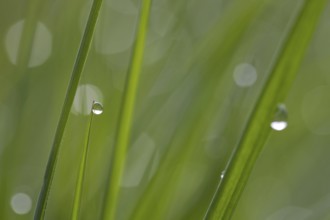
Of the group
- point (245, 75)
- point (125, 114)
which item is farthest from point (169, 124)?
point (125, 114)

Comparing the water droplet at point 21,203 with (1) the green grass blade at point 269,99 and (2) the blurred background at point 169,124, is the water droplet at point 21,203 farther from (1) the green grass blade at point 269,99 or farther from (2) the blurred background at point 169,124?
(1) the green grass blade at point 269,99

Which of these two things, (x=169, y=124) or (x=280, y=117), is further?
(x=169, y=124)

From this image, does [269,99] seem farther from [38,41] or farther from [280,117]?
[38,41]

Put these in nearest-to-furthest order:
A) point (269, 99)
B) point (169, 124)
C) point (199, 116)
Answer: point (269, 99), point (199, 116), point (169, 124)

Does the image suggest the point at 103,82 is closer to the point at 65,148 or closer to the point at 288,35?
the point at 65,148

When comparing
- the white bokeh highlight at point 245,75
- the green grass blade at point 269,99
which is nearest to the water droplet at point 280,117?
the green grass blade at point 269,99

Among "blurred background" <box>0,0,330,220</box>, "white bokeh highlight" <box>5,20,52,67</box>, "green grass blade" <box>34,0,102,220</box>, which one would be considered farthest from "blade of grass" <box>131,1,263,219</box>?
"white bokeh highlight" <box>5,20,52,67</box>
